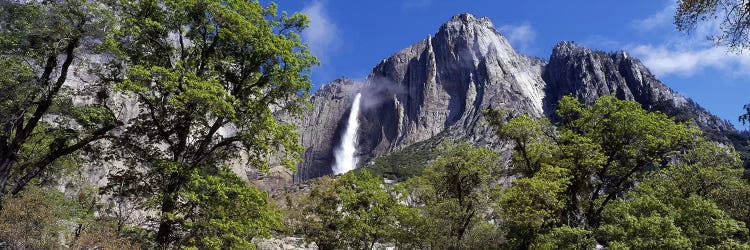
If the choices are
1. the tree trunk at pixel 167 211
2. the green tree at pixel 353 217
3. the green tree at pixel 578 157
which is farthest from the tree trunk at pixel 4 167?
the green tree at pixel 578 157

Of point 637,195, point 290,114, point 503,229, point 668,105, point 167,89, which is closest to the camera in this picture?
point 167,89

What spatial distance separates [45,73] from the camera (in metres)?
17.9

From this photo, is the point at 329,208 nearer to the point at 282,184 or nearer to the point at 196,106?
the point at 196,106

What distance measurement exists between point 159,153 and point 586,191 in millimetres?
22207

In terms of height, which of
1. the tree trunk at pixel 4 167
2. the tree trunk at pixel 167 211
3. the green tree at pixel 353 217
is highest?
the green tree at pixel 353 217

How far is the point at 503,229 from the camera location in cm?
3042

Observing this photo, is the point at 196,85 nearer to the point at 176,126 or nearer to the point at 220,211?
the point at 176,126

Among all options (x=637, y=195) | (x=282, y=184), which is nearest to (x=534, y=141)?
(x=637, y=195)

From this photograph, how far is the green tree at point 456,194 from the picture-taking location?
2978 cm

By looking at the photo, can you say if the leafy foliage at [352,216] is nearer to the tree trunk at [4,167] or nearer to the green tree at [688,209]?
the green tree at [688,209]

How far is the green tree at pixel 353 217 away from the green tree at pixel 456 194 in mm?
3091

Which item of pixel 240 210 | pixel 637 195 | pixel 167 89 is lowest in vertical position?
pixel 240 210

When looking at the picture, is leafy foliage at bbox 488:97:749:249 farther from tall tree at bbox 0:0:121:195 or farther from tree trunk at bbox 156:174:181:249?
tall tree at bbox 0:0:121:195

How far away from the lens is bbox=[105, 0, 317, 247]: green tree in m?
16.8
